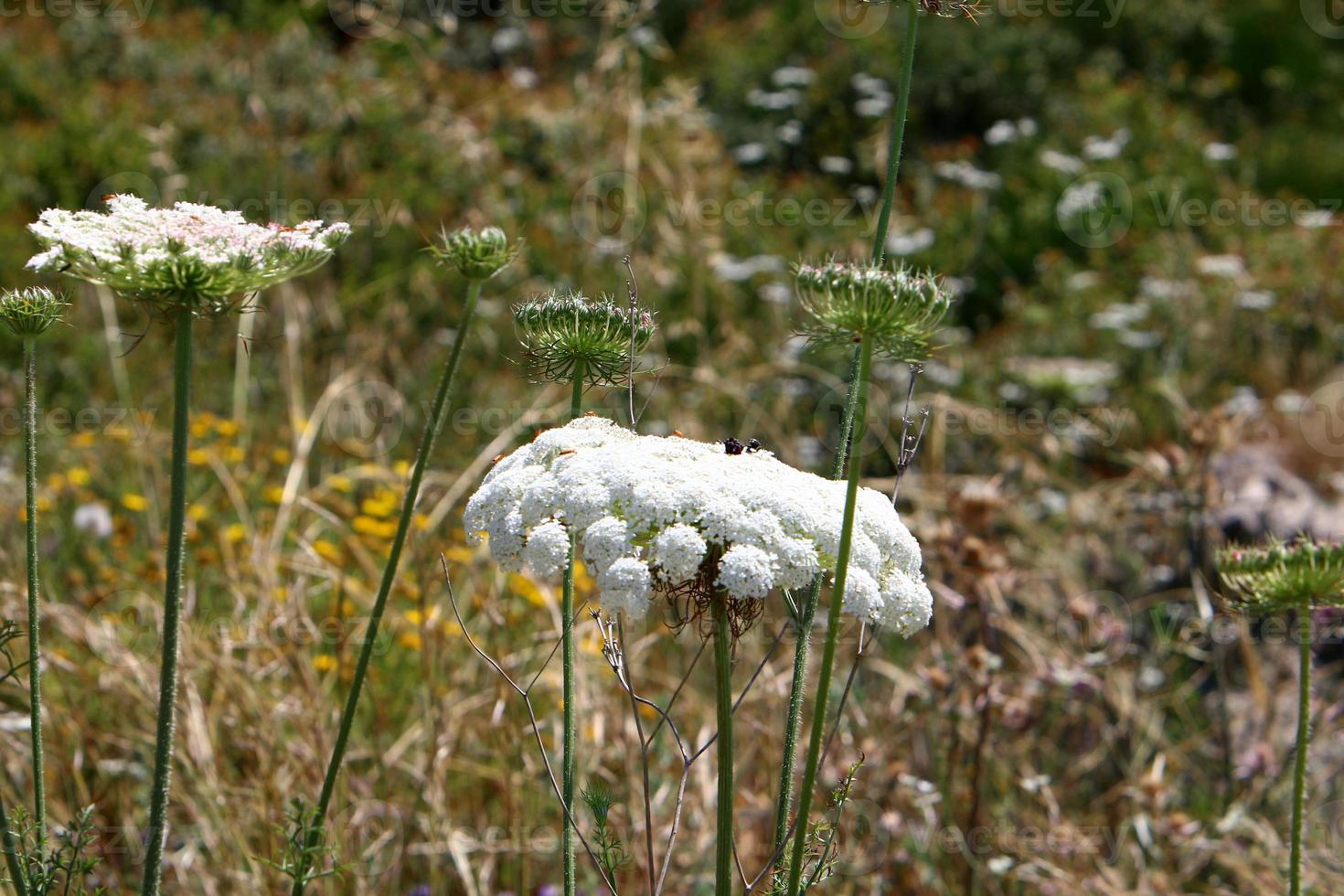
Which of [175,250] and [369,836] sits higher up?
[175,250]

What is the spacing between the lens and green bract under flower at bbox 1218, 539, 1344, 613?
79.0 inches

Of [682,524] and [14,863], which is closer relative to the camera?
[682,524]

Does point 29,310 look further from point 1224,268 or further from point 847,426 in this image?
point 1224,268

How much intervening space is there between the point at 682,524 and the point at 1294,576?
1.19 metres

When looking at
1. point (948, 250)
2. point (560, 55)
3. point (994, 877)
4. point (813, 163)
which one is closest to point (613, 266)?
point (948, 250)

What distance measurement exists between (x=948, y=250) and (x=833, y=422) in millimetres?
3289

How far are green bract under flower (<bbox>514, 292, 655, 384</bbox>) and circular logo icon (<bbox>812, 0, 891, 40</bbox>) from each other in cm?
1161

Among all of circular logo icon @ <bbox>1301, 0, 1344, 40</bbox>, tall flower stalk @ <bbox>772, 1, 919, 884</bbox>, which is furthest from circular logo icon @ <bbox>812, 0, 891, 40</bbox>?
tall flower stalk @ <bbox>772, 1, 919, 884</bbox>

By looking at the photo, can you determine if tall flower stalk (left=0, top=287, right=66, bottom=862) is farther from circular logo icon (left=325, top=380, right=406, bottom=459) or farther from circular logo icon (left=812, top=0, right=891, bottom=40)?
circular logo icon (left=812, top=0, right=891, bottom=40)

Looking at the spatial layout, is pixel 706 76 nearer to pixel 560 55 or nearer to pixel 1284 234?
pixel 560 55

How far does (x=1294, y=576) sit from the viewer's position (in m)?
2.02

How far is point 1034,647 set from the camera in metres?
4.08

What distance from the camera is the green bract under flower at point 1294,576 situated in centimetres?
201

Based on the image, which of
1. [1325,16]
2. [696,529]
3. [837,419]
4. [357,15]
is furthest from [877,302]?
[1325,16]
